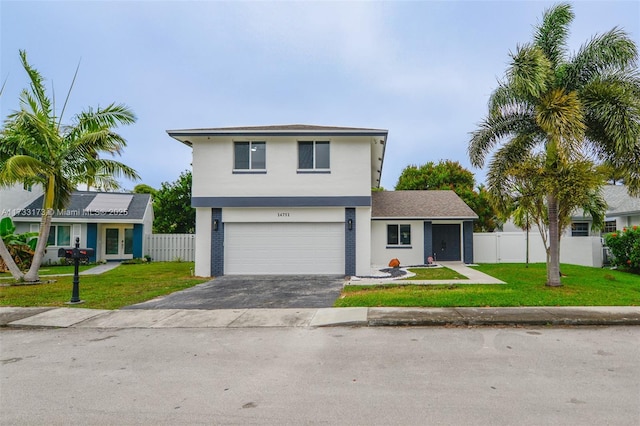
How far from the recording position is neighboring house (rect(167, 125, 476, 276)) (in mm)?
15039

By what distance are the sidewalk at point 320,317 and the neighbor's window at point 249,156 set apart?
7753mm

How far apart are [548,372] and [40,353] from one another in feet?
26.1

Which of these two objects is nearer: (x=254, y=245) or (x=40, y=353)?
(x=40, y=353)

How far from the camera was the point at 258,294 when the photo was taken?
11164mm

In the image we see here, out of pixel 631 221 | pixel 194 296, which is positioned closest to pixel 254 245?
pixel 194 296

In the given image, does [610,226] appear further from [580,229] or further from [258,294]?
[258,294]

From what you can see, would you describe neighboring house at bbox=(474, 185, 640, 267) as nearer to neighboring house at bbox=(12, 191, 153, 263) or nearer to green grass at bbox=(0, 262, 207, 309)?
green grass at bbox=(0, 262, 207, 309)

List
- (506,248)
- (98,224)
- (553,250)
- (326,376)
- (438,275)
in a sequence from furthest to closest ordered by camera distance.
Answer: (98,224) → (506,248) → (438,275) → (553,250) → (326,376)

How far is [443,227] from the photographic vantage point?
68.5 feet

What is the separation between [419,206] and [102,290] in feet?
52.1

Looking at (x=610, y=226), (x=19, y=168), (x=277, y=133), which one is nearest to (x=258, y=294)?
(x=277, y=133)

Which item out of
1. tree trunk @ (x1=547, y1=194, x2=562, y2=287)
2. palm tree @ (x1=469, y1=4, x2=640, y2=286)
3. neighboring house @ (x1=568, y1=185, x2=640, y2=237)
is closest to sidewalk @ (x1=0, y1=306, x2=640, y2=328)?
tree trunk @ (x1=547, y1=194, x2=562, y2=287)

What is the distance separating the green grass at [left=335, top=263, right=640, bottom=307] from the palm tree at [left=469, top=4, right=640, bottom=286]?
1.15 m

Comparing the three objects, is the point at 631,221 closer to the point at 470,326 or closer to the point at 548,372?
the point at 470,326
